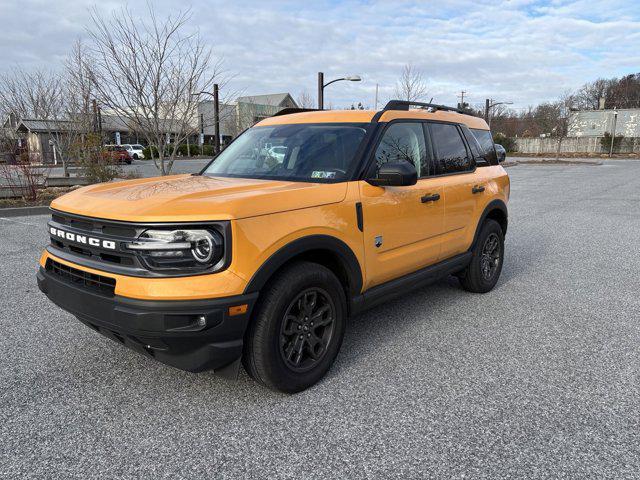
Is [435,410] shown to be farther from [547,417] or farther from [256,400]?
[256,400]

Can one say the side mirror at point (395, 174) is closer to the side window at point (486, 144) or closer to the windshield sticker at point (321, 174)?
the windshield sticker at point (321, 174)

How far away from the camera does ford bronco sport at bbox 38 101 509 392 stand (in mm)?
2549

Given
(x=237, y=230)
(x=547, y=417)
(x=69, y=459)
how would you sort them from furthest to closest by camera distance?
(x=547, y=417)
(x=237, y=230)
(x=69, y=459)

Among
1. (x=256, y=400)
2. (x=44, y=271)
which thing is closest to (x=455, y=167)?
(x=256, y=400)

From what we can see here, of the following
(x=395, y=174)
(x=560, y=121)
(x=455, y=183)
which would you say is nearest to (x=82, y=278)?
(x=395, y=174)

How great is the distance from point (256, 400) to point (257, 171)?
1745 millimetres

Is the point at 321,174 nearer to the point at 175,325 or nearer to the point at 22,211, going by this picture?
the point at 175,325

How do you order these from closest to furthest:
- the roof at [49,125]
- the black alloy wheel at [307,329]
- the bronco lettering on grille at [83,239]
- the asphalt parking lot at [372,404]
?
the asphalt parking lot at [372,404]
the bronco lettering on grille at [83,239]
the black alloy wheel at [307,329]
the roof at [49,125]

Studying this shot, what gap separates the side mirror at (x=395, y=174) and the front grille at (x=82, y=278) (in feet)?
6.03

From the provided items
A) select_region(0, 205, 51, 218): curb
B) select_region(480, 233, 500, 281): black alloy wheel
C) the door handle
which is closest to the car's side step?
select_region(480, 233, 500, 281): black alloy wheel

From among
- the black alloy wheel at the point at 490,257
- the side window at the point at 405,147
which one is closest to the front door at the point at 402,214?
the side window at the point at 405,147

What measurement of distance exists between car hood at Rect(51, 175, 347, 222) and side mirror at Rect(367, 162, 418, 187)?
0.30m

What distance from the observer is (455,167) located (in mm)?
4586

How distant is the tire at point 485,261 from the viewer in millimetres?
5020
